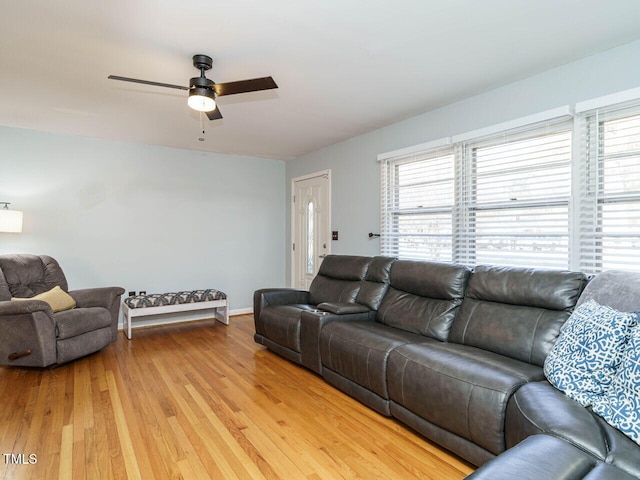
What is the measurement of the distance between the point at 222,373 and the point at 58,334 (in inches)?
59.9

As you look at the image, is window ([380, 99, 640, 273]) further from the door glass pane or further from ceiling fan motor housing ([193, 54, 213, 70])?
ceiling fan motor housing ([193, 54, 213, 70])

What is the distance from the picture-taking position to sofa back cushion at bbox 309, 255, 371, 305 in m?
3.76


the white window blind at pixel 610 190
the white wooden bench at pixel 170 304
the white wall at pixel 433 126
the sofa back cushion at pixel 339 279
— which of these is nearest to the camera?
the white window blind at pixel 610 190

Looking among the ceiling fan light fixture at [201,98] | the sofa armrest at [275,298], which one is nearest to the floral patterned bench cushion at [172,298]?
Result: the sofa armrest at [275,298]

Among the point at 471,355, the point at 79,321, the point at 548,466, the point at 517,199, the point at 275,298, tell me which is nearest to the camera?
the point at 548,466

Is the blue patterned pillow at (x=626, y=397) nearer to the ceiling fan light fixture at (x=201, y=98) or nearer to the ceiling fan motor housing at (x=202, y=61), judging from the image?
the ceiling fan light fixture at (x=201, y=98)

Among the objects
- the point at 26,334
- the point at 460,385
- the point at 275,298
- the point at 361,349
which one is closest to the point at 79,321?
the point at 26,334

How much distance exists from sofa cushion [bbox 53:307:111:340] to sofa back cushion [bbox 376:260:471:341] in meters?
2.78

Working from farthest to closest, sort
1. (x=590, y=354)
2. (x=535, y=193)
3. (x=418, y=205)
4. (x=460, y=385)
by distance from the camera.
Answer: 1. (x=418, y=205)
2. (x=535, y=193)
3. (x=460, y=385)
4. (x=590, y=354)

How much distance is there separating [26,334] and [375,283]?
313cm

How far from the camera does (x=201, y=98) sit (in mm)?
2496

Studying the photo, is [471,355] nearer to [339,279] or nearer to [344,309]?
[344,309]

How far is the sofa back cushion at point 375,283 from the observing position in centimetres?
343

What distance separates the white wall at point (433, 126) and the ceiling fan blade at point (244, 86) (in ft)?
6.12
